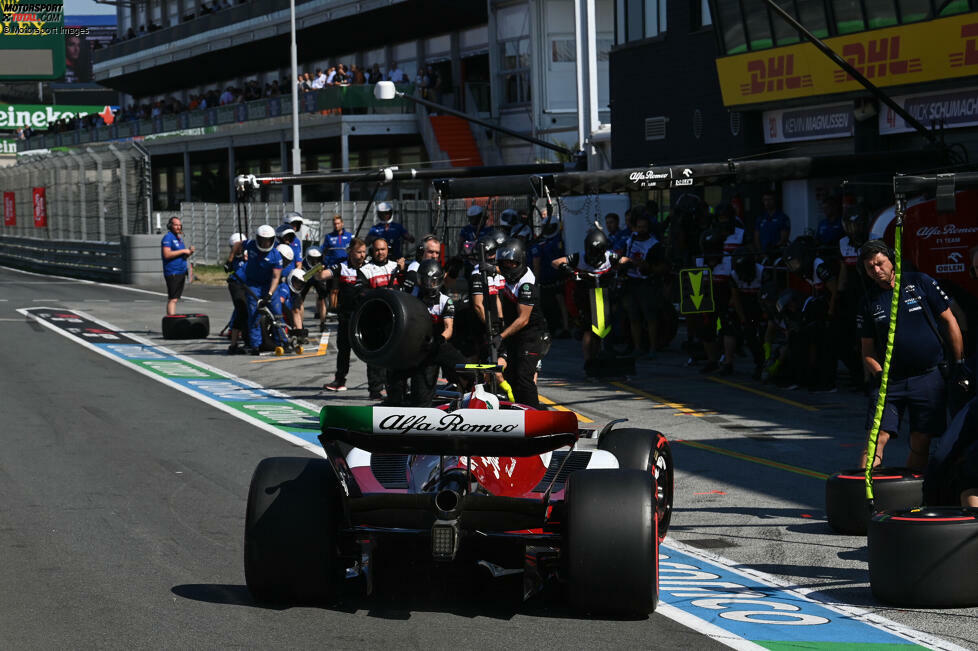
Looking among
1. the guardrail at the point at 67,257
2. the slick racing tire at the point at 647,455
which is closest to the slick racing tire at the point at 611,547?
the slick racing tire at the point at 647,455

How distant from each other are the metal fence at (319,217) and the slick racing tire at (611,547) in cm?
1693

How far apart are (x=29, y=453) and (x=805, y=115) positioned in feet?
52.8

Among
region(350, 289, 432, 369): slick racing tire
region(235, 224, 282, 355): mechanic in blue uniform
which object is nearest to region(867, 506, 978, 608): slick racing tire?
region(350, 289, 432, 369): slick racing tire

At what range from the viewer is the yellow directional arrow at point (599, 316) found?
16031 millimetres

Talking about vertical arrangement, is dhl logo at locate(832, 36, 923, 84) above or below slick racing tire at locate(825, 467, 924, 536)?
above

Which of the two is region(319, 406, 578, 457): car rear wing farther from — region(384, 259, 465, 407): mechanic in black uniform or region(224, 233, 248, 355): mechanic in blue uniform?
region(224, 233, 248, 355): mechanic in blue uniform

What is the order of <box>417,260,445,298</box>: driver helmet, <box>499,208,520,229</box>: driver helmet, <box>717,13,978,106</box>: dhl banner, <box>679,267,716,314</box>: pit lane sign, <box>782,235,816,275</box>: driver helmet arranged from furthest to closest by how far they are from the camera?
<box>499,208,520,229</box>: driver helmet, <box>717,13,978,106</box>: dhl banner, <box>679,267,716,314</box>: pit lane sign, <box>782,235,816,275</box>: driver helmet, <box>417,260,445,298</box>: driver helmet

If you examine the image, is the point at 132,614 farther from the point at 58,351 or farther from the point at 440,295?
the point at 58,351

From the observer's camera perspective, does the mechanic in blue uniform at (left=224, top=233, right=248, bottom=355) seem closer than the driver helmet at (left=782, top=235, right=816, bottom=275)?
No

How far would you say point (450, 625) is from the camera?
661 centimetres

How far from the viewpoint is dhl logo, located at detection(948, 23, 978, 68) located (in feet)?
63.4

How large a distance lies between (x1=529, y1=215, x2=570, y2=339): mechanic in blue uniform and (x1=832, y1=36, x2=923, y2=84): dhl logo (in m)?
5.47

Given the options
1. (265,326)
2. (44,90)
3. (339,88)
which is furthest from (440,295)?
(44,90)

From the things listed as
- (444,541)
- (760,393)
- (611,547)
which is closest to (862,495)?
(611,547)
